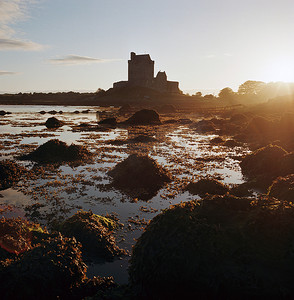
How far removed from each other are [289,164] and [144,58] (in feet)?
447

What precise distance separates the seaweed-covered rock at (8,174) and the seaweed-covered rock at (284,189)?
13.6 meters

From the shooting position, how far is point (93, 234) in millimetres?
8297

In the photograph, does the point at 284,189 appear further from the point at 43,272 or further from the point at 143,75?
the point at 143,75

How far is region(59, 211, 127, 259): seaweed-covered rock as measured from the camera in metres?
7.93

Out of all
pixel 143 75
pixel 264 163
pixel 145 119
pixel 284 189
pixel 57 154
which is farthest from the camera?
pixel 143 75

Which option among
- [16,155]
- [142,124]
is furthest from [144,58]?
[16,155]

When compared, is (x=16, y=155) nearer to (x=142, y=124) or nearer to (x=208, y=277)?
(x=208, y=277)

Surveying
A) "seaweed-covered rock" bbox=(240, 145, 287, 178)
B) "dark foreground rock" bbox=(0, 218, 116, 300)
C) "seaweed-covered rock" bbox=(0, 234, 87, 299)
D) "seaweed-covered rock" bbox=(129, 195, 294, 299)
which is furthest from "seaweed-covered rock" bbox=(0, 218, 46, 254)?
"seaweed-covered rock" bbox=(240, 145, 287, 178)

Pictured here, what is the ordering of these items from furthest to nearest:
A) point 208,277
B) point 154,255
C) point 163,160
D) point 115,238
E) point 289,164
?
point 163,160
point 289,164
point 115,238
point 154,255
point 208,277

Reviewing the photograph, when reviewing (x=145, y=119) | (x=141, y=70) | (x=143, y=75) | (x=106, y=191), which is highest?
(x=141, y=70)

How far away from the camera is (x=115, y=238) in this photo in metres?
8.86

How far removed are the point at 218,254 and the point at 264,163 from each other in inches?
534

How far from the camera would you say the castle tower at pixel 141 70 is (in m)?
142

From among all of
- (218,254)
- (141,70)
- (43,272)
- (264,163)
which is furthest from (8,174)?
(141,70)
